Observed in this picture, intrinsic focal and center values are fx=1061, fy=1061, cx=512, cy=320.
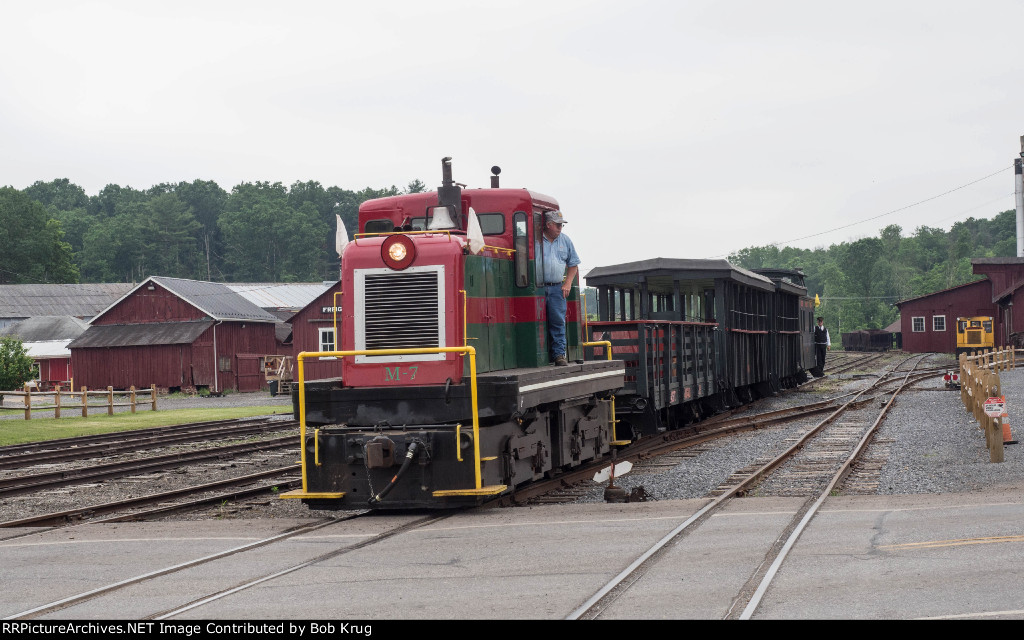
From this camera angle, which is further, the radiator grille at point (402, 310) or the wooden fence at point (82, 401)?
the wooden fence at point (82, 401)

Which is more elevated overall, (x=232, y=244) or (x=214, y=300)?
(x=232, y=244)

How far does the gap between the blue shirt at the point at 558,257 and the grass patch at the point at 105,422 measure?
15.4m

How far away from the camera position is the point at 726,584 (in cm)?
656

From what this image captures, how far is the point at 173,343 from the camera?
4834 cm

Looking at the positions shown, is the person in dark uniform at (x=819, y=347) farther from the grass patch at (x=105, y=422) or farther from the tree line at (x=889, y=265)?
the tree line at (x=889, y=265)

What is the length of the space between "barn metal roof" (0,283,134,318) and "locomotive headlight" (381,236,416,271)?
68.1 metres

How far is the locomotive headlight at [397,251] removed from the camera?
10.0 m

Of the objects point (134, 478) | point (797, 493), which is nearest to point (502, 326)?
point (797, 493)

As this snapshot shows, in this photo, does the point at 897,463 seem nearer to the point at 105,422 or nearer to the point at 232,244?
the point at 105,422

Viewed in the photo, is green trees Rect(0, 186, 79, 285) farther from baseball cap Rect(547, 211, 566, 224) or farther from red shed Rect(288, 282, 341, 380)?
baseball cap Rect(547, 211, 566, 224)

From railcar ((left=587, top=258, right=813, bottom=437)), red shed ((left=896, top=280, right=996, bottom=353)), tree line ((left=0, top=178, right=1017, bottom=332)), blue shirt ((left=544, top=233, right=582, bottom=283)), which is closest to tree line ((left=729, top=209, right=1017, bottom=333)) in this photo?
tree line ((left=0, top=178, right=1017, bottom=332))

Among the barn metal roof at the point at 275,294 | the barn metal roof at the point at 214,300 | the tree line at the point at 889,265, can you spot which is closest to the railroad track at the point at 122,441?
the barn metal roof at the point at 214,300

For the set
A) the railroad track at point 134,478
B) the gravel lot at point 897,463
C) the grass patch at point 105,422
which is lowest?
the grass patch at point 105,422

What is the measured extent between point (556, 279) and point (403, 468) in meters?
3.03
